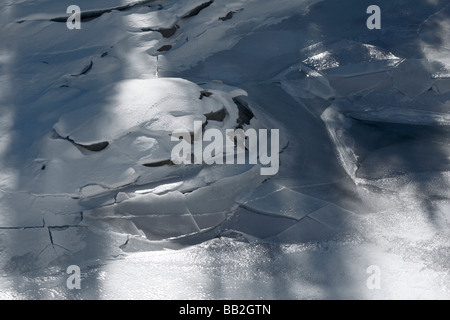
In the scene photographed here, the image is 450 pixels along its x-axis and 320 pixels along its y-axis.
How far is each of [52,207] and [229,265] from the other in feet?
1.95

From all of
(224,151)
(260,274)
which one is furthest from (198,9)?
(260,274)

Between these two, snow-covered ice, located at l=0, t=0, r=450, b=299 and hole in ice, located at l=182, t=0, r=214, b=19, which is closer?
snow-covered ice, located at l=0, t=0, r=450, b=299

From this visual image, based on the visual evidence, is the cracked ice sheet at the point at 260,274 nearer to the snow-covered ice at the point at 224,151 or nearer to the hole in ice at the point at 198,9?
the snow-covered ice at the point at 224,151

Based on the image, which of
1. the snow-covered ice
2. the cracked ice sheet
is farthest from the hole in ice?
the cracked ice sheet

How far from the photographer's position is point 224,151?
6.72 feet

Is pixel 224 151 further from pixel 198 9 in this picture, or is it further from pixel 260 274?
pixel 198 9

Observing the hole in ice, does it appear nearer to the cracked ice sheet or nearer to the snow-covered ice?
the snow-covered ice

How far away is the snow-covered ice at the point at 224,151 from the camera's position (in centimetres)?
169

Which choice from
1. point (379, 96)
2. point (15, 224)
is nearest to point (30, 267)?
point (15, 224)

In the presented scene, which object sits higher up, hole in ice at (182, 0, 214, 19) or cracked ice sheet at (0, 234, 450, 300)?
hole in ice at (182, 0, 214, 19)

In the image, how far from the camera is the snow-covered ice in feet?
5.55

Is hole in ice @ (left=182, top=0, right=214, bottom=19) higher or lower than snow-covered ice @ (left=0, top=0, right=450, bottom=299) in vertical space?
higher

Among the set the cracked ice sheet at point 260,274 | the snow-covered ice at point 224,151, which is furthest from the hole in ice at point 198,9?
the cracked ice sheet at point 260,274

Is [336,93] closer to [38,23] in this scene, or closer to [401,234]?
[401,234]
